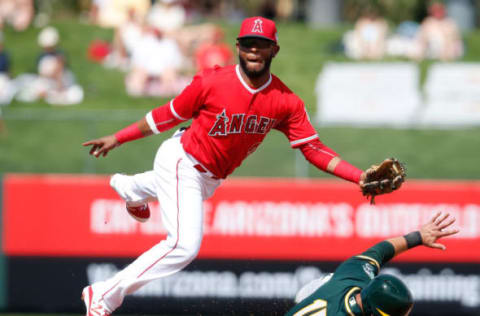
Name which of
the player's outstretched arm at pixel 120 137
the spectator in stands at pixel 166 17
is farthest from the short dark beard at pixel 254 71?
the spectator in stands at pixel 166 17

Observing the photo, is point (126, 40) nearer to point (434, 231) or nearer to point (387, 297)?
point (434, 231)

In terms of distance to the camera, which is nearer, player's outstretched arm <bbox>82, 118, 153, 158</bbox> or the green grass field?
player's outstretched arm <bbox>82, 118, 153, 158</bbox>

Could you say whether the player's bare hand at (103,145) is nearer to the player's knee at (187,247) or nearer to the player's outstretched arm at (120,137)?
the player's outstretched arm at (120,137)

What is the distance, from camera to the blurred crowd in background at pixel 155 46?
1441cm

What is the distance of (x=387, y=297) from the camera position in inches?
193

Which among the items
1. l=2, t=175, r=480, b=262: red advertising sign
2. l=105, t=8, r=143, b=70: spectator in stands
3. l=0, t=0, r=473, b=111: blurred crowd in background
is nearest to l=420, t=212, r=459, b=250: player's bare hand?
l=2, t=175, r=480, b=262: red advertising sign

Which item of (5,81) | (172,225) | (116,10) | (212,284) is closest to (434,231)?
(172,225)

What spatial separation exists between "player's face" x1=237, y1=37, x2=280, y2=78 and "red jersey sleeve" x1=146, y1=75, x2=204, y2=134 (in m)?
0.38

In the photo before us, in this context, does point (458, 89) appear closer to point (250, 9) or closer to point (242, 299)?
point (242, 299)

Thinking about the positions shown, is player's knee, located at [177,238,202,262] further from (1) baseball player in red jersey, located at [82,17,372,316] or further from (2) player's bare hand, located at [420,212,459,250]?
(2) player's bare hand, located at [420,212,459,250]

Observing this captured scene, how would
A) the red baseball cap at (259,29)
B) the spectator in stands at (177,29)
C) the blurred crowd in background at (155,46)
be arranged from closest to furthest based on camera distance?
the red baseball cap at (259,29) → the blurred crowd in background at (155,46) → the spectator in stands at (177,29)

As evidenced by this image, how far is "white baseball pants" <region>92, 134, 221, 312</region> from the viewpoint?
6.29 meters

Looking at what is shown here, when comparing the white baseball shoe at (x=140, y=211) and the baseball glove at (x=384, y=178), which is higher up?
the baseball glove at (x=384, y=178)

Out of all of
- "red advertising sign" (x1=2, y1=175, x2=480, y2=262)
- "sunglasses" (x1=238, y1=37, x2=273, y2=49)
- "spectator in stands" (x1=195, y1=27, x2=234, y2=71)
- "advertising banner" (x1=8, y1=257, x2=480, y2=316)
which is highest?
"spectator in stands" (x1=195, y1=27, x2=234, y2=71)
